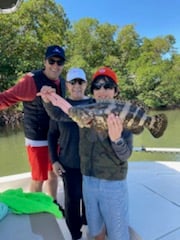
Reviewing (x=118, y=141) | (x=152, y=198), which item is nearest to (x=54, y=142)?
(x=118, y=141)

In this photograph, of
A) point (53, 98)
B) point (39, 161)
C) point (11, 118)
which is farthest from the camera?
point (11, 118)

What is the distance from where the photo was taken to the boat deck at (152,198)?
2031mm

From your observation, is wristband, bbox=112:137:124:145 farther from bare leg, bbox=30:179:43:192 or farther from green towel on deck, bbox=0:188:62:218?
bare leg, bbox=30:179:43:192

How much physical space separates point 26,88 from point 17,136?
11.7 metres

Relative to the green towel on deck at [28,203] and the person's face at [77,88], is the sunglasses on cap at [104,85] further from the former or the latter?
the green towel on deck at [28,203]

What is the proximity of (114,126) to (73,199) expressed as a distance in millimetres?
691

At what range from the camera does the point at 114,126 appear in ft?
4.43

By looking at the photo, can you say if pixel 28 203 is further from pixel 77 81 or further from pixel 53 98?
pixel 77 81

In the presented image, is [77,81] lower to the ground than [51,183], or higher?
higher

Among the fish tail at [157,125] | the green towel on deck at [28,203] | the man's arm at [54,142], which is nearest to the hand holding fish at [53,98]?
the man's arm at [54,142]

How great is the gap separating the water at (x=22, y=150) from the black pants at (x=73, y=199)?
186 inches

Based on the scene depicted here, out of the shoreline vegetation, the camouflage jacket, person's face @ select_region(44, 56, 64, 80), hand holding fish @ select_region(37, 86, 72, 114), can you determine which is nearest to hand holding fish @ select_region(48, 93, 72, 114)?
hand holding fish @ select_region(37, 86, 72, 114)

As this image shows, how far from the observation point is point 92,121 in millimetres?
1404

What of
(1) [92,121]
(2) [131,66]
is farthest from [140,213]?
(2) [131,66]
